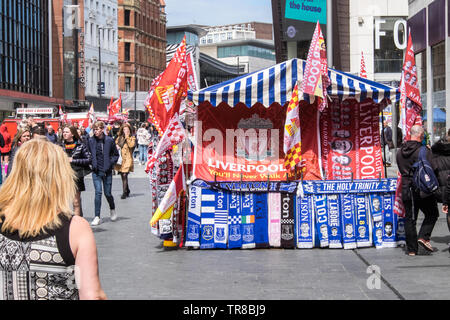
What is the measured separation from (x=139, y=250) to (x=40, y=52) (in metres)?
62.7

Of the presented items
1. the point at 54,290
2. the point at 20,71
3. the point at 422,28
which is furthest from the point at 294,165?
the point at 20,71

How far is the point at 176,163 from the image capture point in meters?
11.4

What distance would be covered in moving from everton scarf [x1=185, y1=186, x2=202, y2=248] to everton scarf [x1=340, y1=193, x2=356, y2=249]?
1951mm

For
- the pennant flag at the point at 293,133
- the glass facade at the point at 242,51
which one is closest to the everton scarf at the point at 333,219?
the pennant flag at the point at 293,133

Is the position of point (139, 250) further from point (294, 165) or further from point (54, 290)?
point (54, 290)

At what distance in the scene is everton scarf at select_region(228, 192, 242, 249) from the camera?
35.4ft

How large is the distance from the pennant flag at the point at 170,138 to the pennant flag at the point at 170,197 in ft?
1.14

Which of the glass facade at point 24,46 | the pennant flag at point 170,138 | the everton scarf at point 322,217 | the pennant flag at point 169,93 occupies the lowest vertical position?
the everton scarf at point 322,217

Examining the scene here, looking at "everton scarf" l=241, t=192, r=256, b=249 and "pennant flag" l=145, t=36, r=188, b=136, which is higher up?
"pennant flag" l=145, t=36, r=188, b=136

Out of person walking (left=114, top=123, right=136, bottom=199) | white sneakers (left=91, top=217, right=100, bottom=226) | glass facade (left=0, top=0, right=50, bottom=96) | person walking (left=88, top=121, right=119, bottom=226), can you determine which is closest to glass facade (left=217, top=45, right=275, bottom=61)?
glass facade (left=0, top=0, right=50, bottom=96)

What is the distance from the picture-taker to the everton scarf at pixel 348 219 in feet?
35.4

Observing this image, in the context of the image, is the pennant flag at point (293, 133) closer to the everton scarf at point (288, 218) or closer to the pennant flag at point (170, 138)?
the everton scarf at point (288, 218)

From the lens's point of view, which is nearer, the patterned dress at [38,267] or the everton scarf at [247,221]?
the patterned dress at [38,267]

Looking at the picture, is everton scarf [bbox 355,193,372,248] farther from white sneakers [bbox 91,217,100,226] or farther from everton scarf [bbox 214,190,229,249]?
white sneakers [bbox 91,217,100,226]
